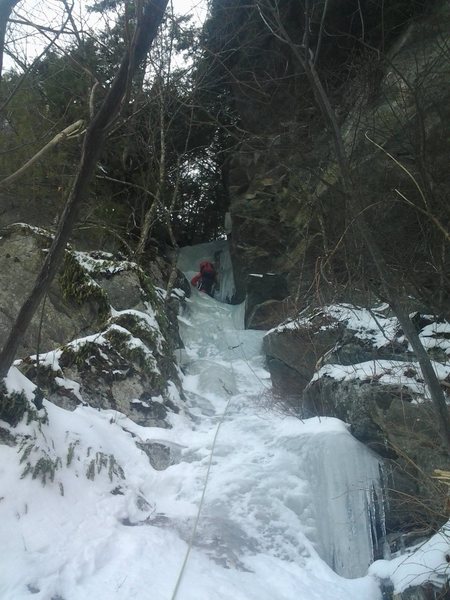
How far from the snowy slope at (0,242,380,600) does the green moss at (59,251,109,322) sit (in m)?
1.89

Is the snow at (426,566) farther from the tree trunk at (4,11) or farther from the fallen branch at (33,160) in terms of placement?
the tree trunk at (4,11)

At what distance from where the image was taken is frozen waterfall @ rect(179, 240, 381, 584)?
3.51 m

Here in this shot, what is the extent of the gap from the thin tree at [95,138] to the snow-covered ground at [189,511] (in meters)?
0.76

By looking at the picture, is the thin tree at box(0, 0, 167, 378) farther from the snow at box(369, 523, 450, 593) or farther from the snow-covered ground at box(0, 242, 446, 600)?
the snow at box(369, 523, 450, 593)

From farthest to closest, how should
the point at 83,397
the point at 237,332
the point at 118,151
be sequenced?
the point at 118,151, the point at 237,332, the point at 83,397

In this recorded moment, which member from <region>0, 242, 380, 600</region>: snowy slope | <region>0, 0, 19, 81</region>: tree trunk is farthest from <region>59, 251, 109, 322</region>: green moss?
<region>0, 0, 19, 81</region>: tree trunk

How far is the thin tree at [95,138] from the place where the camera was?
2328mm

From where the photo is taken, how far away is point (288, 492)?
4.11 metres

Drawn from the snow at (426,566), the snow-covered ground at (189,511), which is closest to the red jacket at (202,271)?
the snow-covered ground at (189,511)

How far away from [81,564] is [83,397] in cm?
228

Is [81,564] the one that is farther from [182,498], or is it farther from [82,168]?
[82,168]

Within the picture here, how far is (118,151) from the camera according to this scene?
387 inches

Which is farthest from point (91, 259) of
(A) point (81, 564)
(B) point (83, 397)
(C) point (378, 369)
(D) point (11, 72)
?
(A) point (81, 564)

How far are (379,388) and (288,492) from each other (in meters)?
1.36
